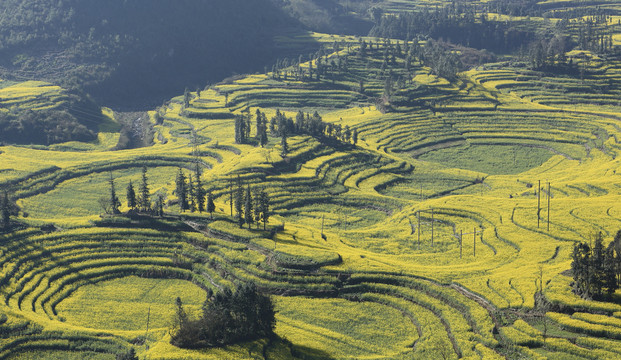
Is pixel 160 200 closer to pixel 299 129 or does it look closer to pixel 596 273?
pixel 299 129

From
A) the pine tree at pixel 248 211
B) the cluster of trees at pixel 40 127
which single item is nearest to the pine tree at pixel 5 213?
the pine tree at pixel 248 211

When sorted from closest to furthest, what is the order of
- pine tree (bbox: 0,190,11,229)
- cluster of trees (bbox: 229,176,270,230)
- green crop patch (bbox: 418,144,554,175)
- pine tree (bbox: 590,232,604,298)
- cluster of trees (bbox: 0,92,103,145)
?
pine tree (bbox: 590,232,604,298), pine tree (bbox: 0,190,11,229), cluster of trees (bbox: 229,176,270,230), green crop patch (bbox: 418,144,554,175), cluster of trees (bbox: 0,92,103,145)

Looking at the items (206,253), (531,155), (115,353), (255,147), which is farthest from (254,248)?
(531,155)

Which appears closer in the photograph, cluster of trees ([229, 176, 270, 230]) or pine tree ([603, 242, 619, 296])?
pine tree ([603, 242, 619, 296])

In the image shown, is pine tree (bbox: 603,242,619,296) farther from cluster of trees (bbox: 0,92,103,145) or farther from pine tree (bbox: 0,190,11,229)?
cluster of trees (bbox: 0,92,103,145)

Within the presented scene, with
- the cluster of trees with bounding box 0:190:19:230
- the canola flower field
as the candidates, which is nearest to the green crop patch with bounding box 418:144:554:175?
the canola flower field
